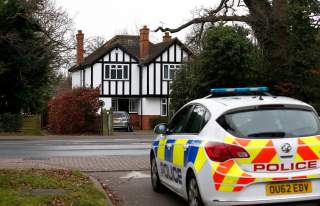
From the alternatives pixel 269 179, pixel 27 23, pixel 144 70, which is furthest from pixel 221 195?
pixel 144 70

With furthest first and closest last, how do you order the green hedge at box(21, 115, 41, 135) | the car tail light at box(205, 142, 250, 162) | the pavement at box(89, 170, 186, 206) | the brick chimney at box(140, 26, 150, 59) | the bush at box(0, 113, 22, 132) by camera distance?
the brick chimney at box(140, 26, 150, 59)
the green hedge at box(21, 115, 41, 135)
the bush at box(0, 113, 22, 132)
the pavement at box(89, 170, 186, 206)
the car tail light at box(205, 142, 250, 162)

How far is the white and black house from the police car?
42.3m

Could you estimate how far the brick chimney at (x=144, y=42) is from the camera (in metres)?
51.7

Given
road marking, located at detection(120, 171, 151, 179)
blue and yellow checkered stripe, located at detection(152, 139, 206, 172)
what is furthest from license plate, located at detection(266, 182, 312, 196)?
road marking, located at detection(120, 171, 151, 179)

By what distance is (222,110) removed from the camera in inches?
286

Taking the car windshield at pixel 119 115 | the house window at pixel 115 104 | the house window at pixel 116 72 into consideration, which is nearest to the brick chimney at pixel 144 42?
the house window at pixel 116 72

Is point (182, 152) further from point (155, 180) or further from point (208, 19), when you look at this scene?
point (208, 19)

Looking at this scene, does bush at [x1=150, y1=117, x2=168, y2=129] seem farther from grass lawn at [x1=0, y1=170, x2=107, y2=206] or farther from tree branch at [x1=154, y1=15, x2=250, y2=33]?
grass lawn at [x1=0, y1=170, x2=107, y2=206]

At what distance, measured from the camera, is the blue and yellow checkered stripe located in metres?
7.18

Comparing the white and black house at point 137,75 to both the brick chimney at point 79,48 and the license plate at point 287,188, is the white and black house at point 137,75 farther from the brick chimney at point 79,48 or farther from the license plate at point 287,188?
the license plate at point 287,188

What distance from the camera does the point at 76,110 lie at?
32531 millimetres

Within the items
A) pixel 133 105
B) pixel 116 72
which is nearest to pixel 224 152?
pixel 116 72

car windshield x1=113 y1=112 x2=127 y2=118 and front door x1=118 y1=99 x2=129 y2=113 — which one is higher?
front door x1=118 y1=99 x2=129 y2=113

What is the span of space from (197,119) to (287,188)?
173 centimetres
